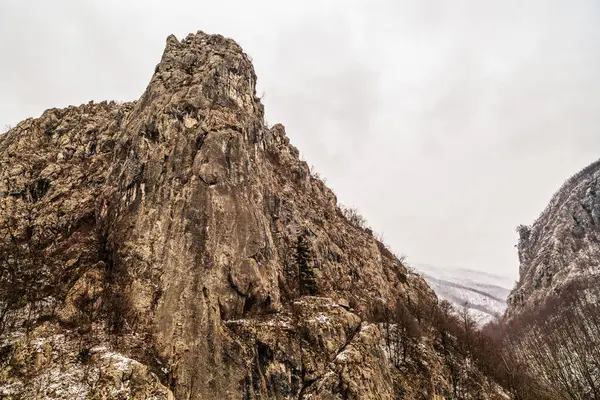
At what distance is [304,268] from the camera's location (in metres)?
40.4

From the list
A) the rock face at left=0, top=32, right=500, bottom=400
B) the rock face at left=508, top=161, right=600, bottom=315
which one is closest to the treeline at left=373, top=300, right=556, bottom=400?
the rock face at left=0, top=32, right=500, bottom=400

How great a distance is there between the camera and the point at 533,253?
5792 inches

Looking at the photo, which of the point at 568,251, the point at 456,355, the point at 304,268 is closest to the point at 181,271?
the point at 304,268

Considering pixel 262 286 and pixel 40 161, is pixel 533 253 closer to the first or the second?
pixel 262 286

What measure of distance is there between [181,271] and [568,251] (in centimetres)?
12352

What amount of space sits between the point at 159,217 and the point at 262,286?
40.1 feet

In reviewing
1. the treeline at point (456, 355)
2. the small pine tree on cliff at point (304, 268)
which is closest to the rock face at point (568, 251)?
the treeline at point (456, 355)

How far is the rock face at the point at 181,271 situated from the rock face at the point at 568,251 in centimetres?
7727

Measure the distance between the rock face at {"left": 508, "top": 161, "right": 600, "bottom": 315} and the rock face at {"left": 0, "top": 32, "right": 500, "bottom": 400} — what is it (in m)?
77.3

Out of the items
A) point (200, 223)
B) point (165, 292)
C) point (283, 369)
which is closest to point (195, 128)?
point (200, 223)

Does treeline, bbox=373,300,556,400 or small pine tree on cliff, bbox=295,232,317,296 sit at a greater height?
small pine tree on cliff, bbox=295,232,317,296

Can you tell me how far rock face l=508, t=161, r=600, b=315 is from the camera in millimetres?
98188

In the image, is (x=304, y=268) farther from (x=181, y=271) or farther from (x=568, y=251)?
(x=568, y=251)

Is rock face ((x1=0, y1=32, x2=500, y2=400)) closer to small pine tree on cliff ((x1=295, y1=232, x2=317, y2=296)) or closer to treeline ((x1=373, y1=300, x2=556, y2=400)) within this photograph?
small pine tree on cliff ((x1=295, y1=232, x2=317, y2=296))
